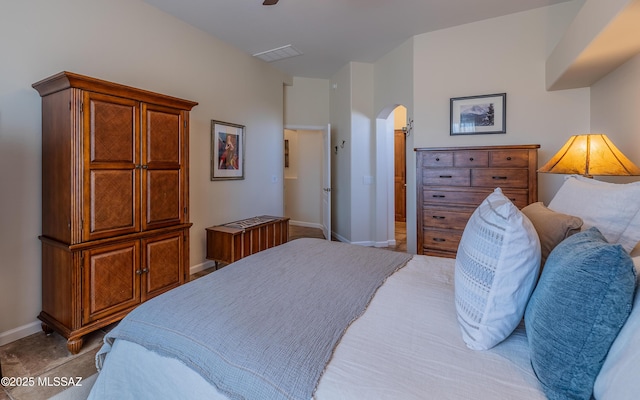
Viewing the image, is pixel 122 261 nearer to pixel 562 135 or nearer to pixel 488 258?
pixel 488 258

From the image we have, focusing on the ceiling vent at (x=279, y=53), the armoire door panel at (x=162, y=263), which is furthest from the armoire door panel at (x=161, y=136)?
the ceiling vent at (x=279, y=53)

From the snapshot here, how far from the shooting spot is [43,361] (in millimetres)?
1984

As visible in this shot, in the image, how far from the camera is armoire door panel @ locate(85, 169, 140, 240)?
6.93ft

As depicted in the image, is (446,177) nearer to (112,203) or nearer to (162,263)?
(162,263)

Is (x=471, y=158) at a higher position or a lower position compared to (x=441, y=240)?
higher

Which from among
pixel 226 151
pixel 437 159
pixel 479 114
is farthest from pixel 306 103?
pixel 437 159

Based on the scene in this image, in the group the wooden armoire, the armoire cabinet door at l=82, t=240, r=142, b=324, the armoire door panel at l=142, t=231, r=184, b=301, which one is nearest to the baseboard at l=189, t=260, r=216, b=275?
the armoire door panel at l=142, t=231, r=184, b=301

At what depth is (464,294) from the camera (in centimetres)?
101

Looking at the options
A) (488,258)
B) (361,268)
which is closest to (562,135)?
(361,268)

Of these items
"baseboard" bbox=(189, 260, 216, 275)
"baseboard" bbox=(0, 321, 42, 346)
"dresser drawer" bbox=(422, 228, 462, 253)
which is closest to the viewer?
"baseboard" bbox=(0, 321, 42, 346)

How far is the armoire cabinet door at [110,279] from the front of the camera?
2.09 m

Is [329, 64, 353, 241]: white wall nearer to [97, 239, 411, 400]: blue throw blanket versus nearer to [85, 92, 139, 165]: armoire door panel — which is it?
[85, 92, 139, 165]: armoire door panel

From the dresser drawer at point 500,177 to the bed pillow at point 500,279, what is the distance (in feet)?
7.22

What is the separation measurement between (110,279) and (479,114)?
394 centimetres
